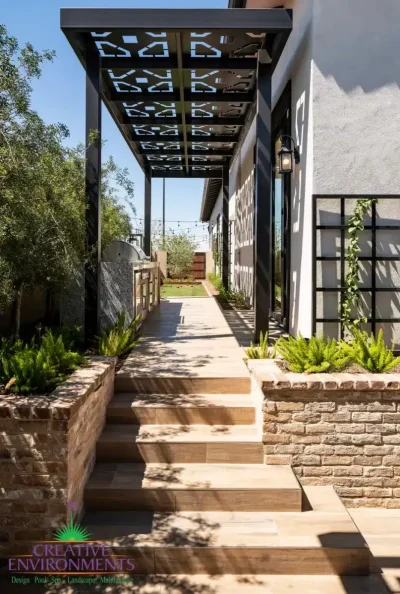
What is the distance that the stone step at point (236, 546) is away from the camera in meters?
3.46

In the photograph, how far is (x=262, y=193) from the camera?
6.46 meters

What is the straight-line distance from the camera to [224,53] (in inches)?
270

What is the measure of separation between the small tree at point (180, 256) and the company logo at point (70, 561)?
20.1m

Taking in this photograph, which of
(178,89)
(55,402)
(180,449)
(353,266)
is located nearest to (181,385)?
(180,449)

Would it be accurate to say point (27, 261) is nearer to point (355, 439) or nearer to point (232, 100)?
point (355, 439)

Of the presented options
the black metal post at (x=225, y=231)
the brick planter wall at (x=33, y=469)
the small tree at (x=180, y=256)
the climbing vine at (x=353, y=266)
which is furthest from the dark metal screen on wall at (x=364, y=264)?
the small tree at (x=180, y=256)

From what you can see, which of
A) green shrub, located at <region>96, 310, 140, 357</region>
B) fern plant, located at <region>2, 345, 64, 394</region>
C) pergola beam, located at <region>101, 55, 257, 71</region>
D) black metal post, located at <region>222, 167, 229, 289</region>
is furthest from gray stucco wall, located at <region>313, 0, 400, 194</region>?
black metal post, located at <region>222, 167, 229, 289</region>

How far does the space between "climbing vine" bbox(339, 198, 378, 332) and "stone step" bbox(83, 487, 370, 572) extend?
105 inches

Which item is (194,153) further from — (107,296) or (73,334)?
(73,334)

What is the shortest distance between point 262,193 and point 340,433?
3118mm

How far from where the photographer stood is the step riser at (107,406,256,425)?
15.6ft

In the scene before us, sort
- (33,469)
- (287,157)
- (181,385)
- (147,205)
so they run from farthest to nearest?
(147,205) < (287,157) < (181,385) < (33,469)

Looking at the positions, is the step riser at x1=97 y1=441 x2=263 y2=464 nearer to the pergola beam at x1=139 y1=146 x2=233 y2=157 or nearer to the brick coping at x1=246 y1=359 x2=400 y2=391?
the brick coping at x1=246 y1=359 x2=400 y2=391

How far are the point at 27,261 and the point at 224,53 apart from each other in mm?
3869
